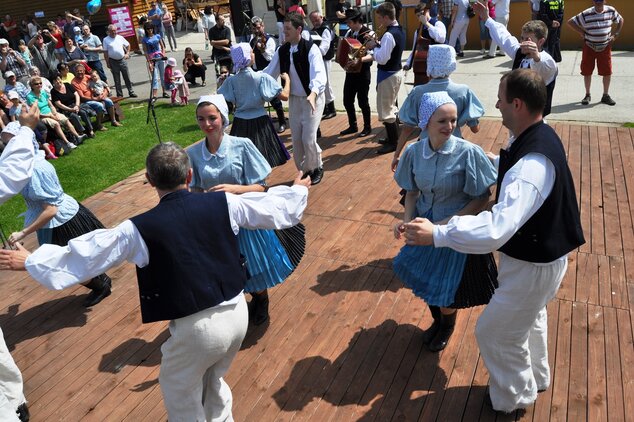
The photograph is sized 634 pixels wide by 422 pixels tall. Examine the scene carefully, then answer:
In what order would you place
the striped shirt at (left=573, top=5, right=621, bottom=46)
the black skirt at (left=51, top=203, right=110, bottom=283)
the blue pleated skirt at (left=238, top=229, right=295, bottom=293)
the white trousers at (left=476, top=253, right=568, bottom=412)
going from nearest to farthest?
1. the white trousers at (left=476, top=253, right=568, bottom=412)
2. the blue pleated skirt at (left=238, top=229, right=295, bottom=293)
3. the black skirt at (left=51, top=203, right=110, bottom=283)
4. the striped shirt at (left=573, top=5, right=621, bottom=46)

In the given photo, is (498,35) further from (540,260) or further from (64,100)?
(64,100)

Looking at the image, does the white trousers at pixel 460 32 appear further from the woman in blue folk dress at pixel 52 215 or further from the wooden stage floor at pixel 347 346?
the woman in blue folk dress at pixel 52 215

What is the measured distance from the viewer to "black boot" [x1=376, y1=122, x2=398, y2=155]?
7.50 meters

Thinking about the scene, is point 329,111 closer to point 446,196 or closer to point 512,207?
point 446,196

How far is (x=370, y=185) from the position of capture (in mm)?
6480

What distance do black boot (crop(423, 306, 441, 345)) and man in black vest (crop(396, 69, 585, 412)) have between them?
870mm

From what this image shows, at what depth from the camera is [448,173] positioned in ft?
10.8

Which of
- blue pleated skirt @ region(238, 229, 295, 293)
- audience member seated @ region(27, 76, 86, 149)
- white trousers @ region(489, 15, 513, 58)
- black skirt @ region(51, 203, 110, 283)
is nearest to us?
blue pleated skirt @ region(238, 229, 295, 293)

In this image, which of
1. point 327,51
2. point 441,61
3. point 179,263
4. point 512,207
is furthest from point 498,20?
point 179,263

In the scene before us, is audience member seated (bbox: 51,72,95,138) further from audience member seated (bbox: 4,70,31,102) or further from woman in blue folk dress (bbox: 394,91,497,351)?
woman in blue folk dress (bbox: 394,91,497,351)

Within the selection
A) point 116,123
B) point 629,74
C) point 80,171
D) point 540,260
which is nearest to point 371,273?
point 540,260

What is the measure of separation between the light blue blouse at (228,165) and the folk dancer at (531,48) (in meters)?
2.85

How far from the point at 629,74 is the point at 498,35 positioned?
630 cm

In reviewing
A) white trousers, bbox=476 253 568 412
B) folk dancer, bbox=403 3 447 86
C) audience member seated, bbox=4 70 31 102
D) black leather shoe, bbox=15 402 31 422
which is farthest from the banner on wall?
white trousers, bbox=476 253 568 412
